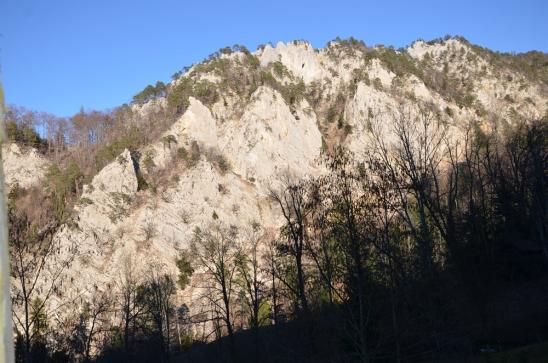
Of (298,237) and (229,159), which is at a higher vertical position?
(229,159)

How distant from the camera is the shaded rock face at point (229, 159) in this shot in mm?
42875

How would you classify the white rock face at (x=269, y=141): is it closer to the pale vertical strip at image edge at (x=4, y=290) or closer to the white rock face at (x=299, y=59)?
the white rock face at (x=299, y=59)

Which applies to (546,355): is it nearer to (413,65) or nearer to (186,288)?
(186,288)

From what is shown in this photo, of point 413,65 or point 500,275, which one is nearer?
point 500,275

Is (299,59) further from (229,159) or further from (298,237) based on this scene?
(298,237)

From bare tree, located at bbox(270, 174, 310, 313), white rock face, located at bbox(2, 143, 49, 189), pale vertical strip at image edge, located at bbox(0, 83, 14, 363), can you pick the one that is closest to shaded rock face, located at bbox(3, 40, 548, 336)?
white rock face, located at bbox(2, 143, 49, 189)

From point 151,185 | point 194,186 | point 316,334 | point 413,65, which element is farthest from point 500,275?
point 413,65

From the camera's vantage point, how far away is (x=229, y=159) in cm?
5562

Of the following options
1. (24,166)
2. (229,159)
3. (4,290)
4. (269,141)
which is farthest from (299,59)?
(4,290)

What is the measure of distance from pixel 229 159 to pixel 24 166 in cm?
2560

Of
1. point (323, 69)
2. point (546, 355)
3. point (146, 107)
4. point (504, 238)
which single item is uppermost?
point (323, 69)

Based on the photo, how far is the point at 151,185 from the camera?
49.3m

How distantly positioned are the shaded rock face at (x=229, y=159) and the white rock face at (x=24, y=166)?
14 centimetres

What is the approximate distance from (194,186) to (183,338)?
60.3 feet
